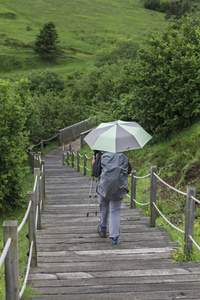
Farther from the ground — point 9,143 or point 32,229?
point 32,229

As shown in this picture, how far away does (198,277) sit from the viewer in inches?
148

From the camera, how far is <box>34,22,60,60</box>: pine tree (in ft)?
226

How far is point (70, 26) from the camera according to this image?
90.2 meters

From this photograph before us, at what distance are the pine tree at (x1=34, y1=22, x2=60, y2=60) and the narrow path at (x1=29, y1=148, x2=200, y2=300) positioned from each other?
66006mm

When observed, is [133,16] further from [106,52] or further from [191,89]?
[191,89]

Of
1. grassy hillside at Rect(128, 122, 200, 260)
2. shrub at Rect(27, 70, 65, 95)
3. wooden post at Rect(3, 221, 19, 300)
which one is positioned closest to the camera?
wooden post at Rect(3, 221, 19, 300)

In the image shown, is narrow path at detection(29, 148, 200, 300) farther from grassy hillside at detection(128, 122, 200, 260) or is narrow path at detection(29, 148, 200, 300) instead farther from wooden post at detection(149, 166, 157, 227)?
grassy hillside at detection(128, 122, 200, 260)

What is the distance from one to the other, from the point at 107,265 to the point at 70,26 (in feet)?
303

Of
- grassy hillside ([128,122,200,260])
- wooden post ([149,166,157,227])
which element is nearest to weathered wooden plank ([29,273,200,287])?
grassy hillside ([128,122,200,260])

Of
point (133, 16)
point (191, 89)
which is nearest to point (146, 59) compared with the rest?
point (191, 89)

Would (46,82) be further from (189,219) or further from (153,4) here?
(153,4)

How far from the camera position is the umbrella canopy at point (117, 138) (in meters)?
5.48

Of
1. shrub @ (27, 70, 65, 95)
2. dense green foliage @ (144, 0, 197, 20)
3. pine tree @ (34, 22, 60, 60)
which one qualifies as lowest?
shrub @ (27, 70, 65, 95)

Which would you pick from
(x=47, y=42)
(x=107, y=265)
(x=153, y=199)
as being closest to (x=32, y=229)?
(x=107, y=265)
